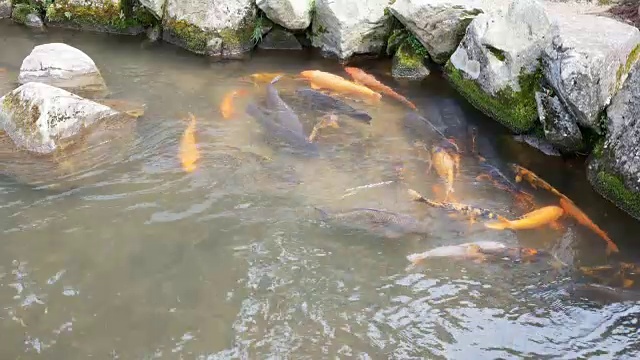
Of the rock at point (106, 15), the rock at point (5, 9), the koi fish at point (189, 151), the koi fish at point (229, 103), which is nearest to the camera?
the koi fish at point (189, 151)

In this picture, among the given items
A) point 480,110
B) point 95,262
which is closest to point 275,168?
point 95,262

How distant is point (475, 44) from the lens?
847cm

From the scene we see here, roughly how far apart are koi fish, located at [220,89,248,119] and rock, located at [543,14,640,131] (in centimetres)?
417

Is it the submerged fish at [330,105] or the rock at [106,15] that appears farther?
the rock at [106,15]

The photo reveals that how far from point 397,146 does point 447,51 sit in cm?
250

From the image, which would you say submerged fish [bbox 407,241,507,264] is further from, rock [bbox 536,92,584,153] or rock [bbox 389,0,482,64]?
rock [bbox 389,0,482,64]

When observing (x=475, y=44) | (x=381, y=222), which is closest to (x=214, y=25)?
(x=475, y=44)

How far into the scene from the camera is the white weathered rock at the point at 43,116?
24.0 feet

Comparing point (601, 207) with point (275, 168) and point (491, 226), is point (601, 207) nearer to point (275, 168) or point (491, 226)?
point (491, 226)

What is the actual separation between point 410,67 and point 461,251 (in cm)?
457

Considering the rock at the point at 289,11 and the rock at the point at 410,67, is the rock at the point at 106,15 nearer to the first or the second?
the rock at the point at 289,11

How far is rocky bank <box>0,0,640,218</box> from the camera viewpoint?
6742 mm

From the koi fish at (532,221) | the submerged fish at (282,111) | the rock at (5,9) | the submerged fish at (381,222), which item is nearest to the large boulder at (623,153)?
the koi fish at (532,221)

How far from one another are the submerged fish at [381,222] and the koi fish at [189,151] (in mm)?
1851
